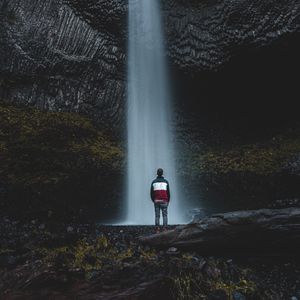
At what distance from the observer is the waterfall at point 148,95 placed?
15.6 m

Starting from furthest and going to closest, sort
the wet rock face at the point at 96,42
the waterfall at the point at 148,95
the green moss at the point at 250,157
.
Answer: the waterfall at the point at 148,95 → the wet rock face at the point at 96,42 → the green moss at the point at 250,157

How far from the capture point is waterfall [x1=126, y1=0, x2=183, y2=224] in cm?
1560

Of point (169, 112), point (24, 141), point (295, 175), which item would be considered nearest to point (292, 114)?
point (295, 175)

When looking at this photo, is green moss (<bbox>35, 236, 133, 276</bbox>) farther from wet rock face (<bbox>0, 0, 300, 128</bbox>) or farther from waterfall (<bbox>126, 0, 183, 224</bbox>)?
wet rock face (<bbox>0, 0, 300, 128</bbox>)

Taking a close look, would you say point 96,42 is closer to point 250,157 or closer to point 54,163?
point 54,163

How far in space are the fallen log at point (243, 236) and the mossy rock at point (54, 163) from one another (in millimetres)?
4708

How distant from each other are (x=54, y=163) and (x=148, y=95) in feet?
19.9

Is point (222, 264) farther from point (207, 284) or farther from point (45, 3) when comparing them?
point (45, 3)

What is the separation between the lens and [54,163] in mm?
12305

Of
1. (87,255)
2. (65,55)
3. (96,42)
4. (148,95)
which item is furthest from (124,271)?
(96,42)

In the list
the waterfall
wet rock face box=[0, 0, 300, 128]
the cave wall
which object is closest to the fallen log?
the cave wall

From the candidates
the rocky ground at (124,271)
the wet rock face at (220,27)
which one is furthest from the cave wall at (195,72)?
the rocky ground at (124,271)

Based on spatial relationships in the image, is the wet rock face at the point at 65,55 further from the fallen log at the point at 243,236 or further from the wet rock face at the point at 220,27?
the fallen log at the point at 243,236

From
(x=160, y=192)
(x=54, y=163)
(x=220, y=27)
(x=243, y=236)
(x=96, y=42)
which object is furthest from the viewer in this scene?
(x=96, y=42)
